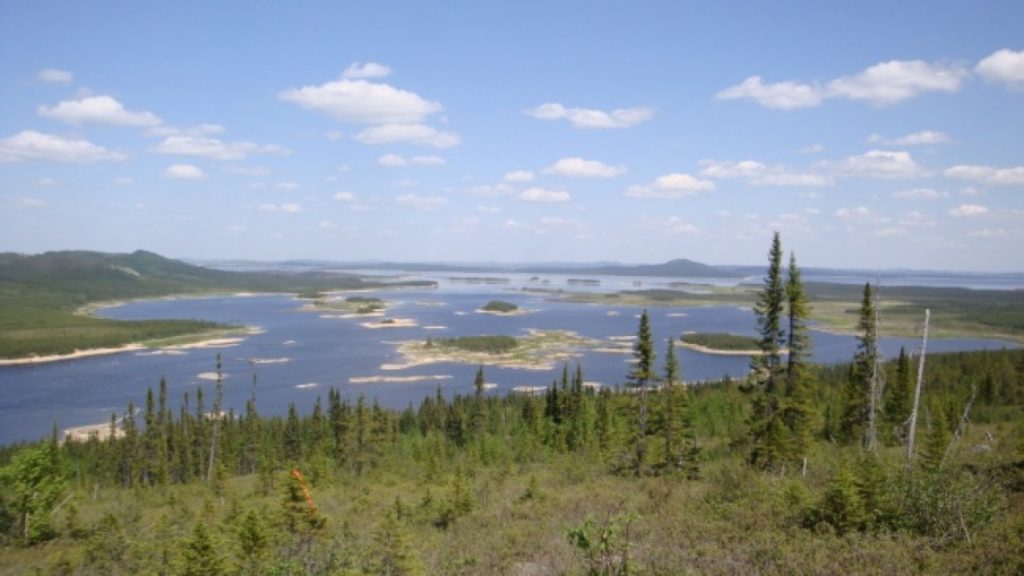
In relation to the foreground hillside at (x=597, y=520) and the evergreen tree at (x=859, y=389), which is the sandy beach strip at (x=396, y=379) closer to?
the foreground hillside at (x=597, y=520)

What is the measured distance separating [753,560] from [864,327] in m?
34.0

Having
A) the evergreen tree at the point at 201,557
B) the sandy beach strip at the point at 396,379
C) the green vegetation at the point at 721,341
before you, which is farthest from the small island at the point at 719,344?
the evergreen tree at the point at 201,557

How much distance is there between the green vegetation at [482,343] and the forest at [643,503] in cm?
8370

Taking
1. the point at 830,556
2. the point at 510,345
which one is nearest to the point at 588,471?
the point at 830,556

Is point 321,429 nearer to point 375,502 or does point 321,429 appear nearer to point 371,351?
point 375,502

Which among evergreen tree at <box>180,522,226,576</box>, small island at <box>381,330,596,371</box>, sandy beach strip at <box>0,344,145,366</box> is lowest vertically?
sandy beach strip at <box>0,344,145,366</box>

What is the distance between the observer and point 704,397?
8744 centimetres

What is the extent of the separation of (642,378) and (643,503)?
20.7 m

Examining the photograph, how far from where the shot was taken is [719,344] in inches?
6496

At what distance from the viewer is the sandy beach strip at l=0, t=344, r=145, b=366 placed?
511ft

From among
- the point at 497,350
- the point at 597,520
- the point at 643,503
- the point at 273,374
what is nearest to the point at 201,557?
the point at 597,520

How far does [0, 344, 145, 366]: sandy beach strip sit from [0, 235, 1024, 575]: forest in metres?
103

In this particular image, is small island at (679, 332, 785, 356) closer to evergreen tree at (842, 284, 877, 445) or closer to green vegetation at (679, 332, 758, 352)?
green vegetation at (679, 332, 758, 352)

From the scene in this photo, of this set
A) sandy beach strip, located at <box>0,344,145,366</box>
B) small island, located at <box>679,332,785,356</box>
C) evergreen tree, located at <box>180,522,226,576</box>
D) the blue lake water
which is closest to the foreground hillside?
evergreen tree, located at <box>180,522,226,576</box>
